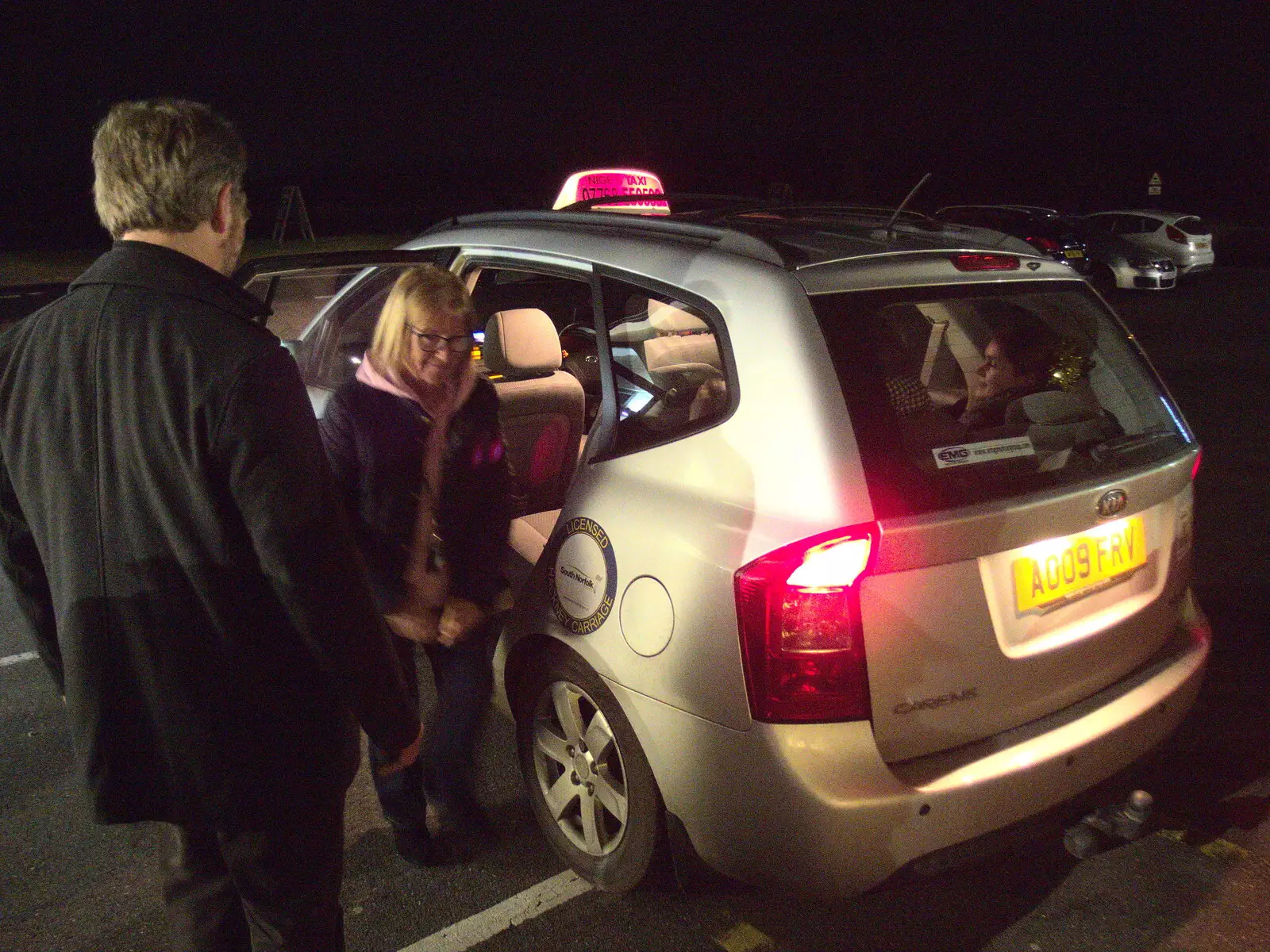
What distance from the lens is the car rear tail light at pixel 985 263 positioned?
2.36 m

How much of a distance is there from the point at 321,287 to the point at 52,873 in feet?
25.5

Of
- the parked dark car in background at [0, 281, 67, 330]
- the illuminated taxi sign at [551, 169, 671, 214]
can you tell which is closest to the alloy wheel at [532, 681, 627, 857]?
the illuminated taxi sign at [551, 169, 671, 214]

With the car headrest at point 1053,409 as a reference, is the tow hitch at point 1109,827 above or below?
below

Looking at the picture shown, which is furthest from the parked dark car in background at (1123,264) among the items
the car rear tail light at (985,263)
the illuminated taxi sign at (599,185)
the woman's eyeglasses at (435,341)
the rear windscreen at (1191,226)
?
the woman's eyeglasses at (435,341)

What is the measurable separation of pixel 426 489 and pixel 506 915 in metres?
1.17

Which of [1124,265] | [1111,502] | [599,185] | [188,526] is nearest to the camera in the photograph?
[188,526]

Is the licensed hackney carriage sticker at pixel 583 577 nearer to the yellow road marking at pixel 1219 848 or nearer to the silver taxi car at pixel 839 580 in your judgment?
the silver taxi car at pixel 839 580

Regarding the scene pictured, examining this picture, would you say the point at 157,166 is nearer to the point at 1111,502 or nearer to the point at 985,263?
the point at 985,263

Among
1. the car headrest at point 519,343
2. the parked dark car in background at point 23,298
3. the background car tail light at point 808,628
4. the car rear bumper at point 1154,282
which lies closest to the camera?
the background car tail light at point 808,628

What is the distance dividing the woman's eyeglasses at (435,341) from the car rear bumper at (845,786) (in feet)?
3.29

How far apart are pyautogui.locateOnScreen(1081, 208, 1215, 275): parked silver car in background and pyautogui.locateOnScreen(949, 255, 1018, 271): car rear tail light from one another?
17.4 m

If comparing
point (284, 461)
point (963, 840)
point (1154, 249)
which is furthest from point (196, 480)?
point (1154, 249)

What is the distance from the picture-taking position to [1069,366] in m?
2.70

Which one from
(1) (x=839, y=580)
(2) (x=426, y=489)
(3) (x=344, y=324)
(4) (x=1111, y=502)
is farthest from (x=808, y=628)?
(3) (x=344, y=324)
